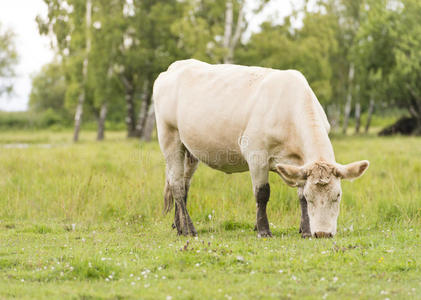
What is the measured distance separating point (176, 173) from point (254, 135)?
1.79m

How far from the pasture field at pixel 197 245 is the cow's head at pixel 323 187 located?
234 millimetres

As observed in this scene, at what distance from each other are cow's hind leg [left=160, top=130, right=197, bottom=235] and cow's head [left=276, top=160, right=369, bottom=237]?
85.9 inches

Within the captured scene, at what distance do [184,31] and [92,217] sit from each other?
2104 cm

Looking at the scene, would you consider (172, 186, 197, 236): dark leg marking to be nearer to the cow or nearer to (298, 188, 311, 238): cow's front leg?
the cow

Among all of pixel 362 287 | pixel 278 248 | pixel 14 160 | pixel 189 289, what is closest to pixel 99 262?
pixel 189 289

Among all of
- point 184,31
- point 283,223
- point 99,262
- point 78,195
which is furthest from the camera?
point 184,31

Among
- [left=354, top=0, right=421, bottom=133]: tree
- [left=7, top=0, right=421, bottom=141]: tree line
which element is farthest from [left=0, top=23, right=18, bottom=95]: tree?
[left=354, top=0, right=421, bottom=133]: tree

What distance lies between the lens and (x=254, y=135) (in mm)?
7340

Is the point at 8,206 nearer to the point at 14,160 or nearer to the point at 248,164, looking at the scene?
the point at 14,160

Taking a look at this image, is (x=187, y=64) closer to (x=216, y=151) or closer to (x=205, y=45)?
(x=216, y=151)

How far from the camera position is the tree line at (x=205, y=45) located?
101 feet

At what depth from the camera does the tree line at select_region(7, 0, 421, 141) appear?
30828mm

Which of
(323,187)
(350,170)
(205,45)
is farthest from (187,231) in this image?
(205,45)

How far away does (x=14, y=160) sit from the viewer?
43.7ft
